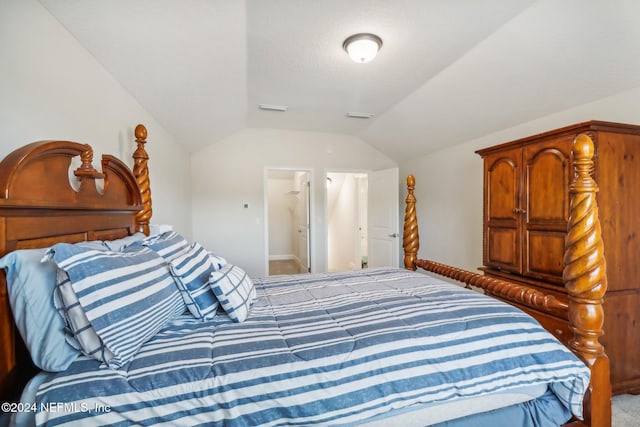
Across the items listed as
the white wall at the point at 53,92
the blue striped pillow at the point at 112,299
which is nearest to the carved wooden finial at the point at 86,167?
the white wall at the point at 53,92

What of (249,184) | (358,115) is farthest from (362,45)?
(249,184)

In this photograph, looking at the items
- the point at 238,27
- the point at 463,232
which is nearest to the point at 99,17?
the point at 238,27

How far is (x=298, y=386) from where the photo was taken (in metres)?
0.95

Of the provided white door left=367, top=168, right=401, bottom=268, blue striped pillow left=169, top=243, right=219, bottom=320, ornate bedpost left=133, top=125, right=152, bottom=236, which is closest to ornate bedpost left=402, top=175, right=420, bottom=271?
white door left=367, top=168, right=401, bottom=268

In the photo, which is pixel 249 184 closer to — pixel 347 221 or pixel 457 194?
pixel 347 221

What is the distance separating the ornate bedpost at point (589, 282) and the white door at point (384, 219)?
3.03 metres

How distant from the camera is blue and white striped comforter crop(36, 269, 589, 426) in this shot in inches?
33.7

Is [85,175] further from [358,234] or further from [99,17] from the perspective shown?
[358,234]

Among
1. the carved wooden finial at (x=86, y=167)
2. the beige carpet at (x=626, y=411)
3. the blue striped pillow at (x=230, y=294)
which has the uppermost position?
the carved wooden finial at (x=86, y=167)

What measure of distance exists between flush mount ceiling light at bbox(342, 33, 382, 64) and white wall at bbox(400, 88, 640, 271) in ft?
6.29

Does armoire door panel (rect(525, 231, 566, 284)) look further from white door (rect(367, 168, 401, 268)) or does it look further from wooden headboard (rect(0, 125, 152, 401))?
wooden headboard (rect(0, 125, 152, 401))

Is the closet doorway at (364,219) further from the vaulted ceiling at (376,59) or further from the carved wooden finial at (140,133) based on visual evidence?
the carved wooden finial at (140,133)

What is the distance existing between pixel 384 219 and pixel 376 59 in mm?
2661

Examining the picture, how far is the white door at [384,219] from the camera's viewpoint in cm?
439
